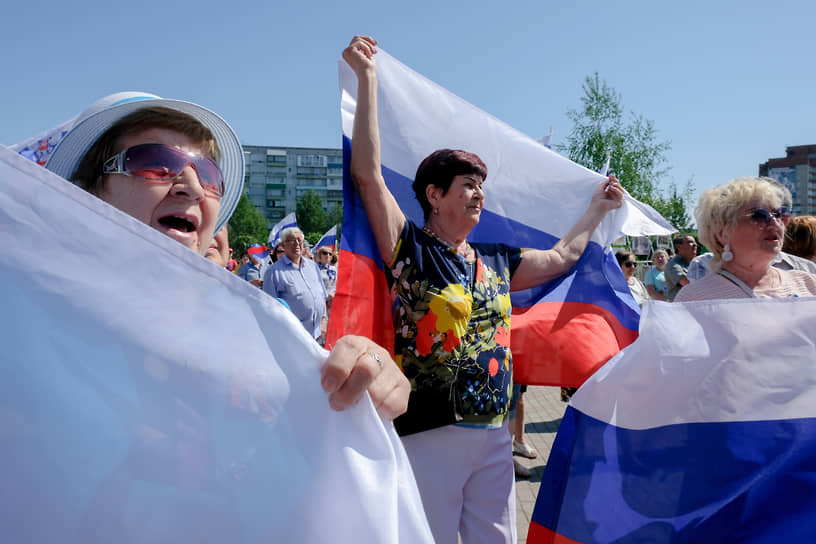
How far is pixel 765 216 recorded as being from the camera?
2660 millimetres

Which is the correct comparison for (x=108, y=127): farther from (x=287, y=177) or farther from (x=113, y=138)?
(x=287, y=177)

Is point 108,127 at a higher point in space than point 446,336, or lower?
higher

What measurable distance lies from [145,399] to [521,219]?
2569 millimetres

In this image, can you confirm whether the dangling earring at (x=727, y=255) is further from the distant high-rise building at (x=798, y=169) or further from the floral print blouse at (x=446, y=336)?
the distant high-rise building at (x=798, y=169)

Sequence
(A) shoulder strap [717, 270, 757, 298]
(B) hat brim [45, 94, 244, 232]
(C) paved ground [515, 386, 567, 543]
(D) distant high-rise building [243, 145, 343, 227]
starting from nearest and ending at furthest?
(B) hat brim [45, 94, 244, 232] < (A) shoulder strap [717, 270, 757, 298] < (C) paved ground [515, 386, 567, 543] < (D) distant high-rise building [243, 145, 343, 227]

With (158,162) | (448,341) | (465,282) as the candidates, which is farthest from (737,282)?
(158,162)

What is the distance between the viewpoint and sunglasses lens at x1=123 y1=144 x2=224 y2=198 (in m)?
1.29

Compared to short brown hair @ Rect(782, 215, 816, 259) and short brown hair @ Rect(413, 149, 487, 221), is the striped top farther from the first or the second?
short brown hair @ Rect(782, 215, 816, 259)

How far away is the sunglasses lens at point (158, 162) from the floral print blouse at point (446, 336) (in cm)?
125

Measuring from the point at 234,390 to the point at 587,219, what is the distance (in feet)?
8.07

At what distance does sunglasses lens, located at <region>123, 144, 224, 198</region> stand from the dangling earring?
94.0 inches

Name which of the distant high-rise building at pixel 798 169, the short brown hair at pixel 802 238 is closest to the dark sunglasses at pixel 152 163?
the short brown hair at pixel 802 238

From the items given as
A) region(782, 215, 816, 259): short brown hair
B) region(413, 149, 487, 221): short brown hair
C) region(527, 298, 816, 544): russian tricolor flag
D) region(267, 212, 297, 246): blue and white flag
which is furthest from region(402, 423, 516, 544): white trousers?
region(267, 212, 297, 246): blue and white flag

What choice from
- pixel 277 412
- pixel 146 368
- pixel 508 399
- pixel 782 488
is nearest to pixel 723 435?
pixel 782 488
